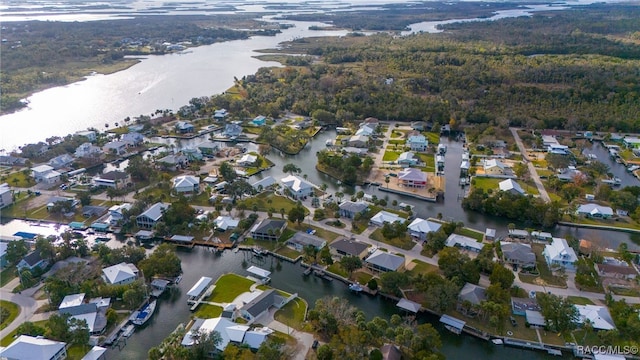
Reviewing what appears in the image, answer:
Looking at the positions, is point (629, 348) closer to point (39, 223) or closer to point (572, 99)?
point (39, 223)

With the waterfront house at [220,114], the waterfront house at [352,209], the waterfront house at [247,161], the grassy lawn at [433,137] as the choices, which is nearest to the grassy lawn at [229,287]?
the waterfront house at [352,209]

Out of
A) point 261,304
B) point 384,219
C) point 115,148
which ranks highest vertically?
point 115,148

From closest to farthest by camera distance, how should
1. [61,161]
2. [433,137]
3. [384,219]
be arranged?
[384,219] → [61,161] → [433,137]

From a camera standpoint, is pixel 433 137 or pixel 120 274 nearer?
pixel 120 274

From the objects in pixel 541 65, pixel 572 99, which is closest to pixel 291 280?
pixel 572 99

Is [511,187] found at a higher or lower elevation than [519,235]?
higher

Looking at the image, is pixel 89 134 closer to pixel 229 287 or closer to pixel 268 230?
pixel 268 230

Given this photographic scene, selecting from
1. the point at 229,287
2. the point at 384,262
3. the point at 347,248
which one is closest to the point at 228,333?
the point at 229,287
